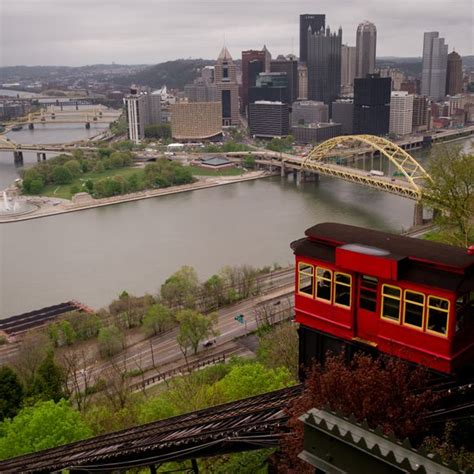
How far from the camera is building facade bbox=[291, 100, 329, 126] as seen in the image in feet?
208

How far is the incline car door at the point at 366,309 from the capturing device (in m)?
4.30

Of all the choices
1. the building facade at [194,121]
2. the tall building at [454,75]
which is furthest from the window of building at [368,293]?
the tall building at [454,75]

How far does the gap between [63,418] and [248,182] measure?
3263 centimetres

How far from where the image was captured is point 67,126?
287 ft

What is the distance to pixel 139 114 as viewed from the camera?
59719 millimetres

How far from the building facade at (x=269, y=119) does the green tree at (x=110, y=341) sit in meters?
46.2

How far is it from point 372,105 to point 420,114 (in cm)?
899

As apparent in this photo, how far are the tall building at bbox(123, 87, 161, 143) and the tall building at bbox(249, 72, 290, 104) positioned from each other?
12.2 meters

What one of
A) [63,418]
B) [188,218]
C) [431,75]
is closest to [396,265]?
[63,418]

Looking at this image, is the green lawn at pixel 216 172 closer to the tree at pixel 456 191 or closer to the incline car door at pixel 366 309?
the tree at pixel 456 191

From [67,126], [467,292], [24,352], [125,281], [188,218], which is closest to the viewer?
[467,292]

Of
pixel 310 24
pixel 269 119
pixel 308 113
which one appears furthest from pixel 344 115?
pixel 310 24

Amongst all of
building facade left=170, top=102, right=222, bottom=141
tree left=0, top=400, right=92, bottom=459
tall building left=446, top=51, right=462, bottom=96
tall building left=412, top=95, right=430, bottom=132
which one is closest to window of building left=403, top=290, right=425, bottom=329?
tree left=0, top=400, right=92, bottom=459

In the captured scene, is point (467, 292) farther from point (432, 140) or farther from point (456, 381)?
point (432, 140)
